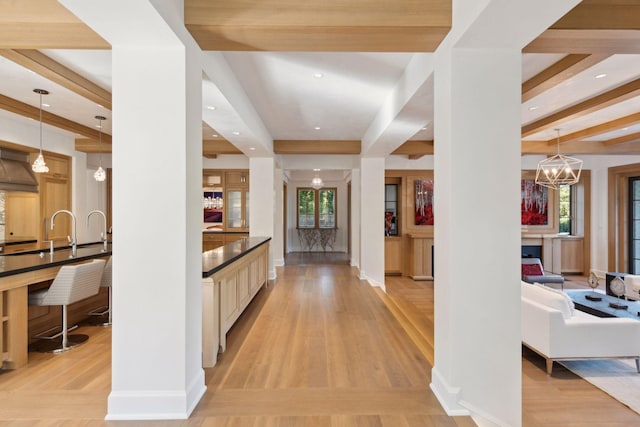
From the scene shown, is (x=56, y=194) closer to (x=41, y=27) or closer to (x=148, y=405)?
(x=41, y=27)

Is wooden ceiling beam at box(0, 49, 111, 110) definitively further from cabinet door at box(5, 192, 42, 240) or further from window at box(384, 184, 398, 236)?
window at box(384, 184, 398, 236)

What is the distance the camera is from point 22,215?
231 inches

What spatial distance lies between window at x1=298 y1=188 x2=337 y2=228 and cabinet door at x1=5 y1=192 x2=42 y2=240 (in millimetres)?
7402

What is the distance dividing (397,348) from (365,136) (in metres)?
4.09

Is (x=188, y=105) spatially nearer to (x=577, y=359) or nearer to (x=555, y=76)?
(x=555, y=76)

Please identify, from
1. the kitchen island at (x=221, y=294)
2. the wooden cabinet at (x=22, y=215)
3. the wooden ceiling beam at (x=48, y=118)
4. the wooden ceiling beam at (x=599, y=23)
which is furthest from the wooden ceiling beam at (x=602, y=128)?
the wooden cabinet at (x=22, y=215)

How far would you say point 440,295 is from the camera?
2.37 meters

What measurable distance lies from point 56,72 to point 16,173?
2998 mm

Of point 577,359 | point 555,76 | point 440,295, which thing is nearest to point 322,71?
point 555,76

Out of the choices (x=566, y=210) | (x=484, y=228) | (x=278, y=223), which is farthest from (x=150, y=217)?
(x=566, y=210)

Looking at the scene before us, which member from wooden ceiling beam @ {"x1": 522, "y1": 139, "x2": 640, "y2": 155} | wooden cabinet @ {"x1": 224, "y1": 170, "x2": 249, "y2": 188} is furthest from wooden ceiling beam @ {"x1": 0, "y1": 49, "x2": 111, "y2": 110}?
wooden ceiling beam @ {"x1": 522, "y1": 139, "x2": 640, "y2": 155}

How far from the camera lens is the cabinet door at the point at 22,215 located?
5758mm

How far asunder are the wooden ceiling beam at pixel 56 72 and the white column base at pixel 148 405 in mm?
2908

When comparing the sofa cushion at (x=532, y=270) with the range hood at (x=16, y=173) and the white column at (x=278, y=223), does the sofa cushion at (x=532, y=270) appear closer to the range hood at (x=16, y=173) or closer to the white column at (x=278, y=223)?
the white column at (x=278, y=223)
